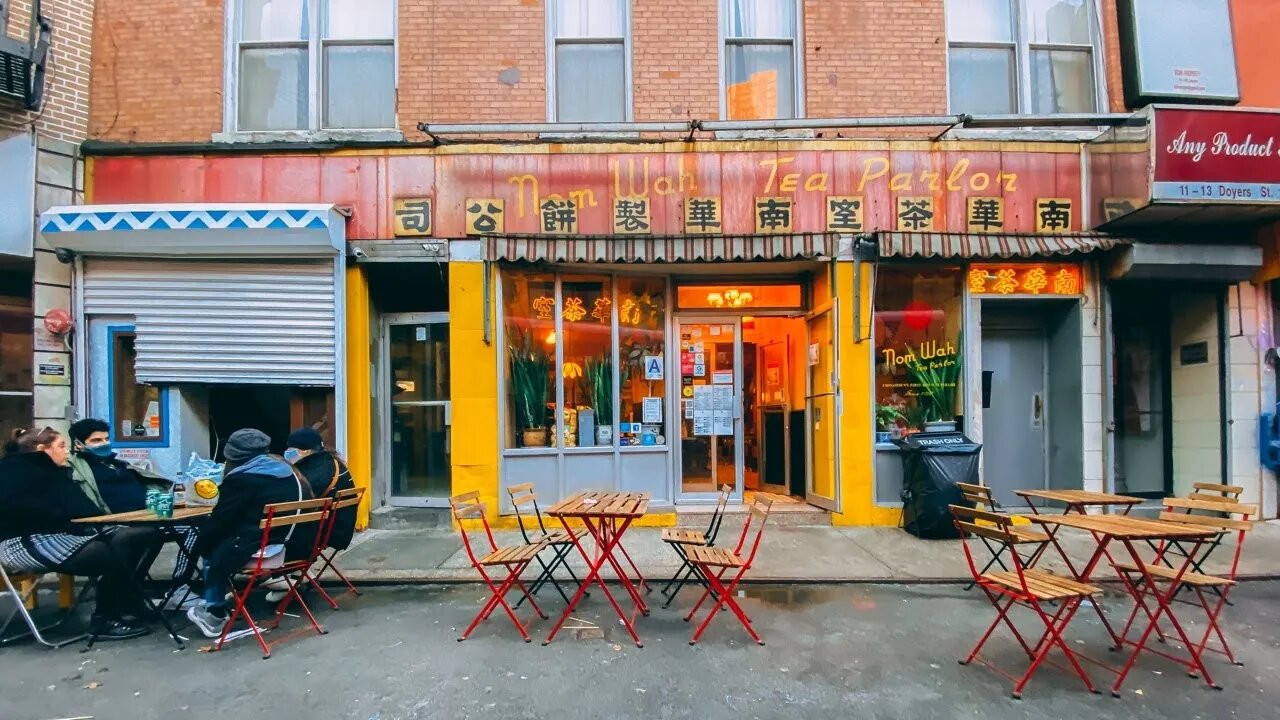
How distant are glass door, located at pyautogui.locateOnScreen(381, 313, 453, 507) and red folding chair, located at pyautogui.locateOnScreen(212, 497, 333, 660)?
131 inches

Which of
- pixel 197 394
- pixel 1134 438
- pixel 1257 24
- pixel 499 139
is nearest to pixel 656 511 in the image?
pixel 499 139

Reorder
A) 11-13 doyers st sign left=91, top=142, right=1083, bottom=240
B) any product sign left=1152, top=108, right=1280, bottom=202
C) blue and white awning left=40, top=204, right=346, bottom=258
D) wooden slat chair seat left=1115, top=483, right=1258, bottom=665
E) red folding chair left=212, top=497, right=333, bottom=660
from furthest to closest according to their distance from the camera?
11-13 doyers st sign left=91, top=142, right=1083, bottom=240, blue and white awning left=40, top=204, right=346, bottom=258, any product sign left=1152, top=108, right=1280, bottom=202, red folding chair left=212, top=497, right=333, bottom=660, wooden slat chair seat left=1115, top=483, right=1258, bottom=665

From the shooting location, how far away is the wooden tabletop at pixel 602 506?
15.2ft

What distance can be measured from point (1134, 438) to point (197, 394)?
11.6m

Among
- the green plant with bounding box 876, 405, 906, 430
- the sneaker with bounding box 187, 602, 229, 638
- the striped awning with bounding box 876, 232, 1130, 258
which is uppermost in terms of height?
the striped awning with bounding box 876, 232, 1130, 258

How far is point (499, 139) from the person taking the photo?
8.01m

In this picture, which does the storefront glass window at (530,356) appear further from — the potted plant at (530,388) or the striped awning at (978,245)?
the striped awning at (978,245)

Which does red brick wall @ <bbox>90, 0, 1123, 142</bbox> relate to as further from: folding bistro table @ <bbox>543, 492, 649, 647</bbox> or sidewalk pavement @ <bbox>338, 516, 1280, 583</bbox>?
folding bistro table @ <bbox>543, 492, 649, 647</bbox>

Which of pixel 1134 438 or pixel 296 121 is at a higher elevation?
pixel 296 121

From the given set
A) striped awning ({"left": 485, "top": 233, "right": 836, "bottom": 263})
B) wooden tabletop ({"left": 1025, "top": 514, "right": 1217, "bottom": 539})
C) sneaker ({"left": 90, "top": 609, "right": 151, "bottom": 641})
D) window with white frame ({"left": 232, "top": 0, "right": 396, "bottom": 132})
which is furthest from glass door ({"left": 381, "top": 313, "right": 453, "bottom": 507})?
wooden tabletop ({"left": 1025, "top": 514, "right": 1217, "bottom": 539})

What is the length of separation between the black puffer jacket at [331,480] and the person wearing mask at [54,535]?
121 centimetres

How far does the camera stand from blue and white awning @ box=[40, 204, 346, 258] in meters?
7.23

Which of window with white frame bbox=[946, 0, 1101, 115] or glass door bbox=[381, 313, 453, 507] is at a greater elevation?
window with white frame bbox=[946, 0, 1101, 115]

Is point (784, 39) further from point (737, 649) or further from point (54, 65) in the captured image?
point (54, 65)
